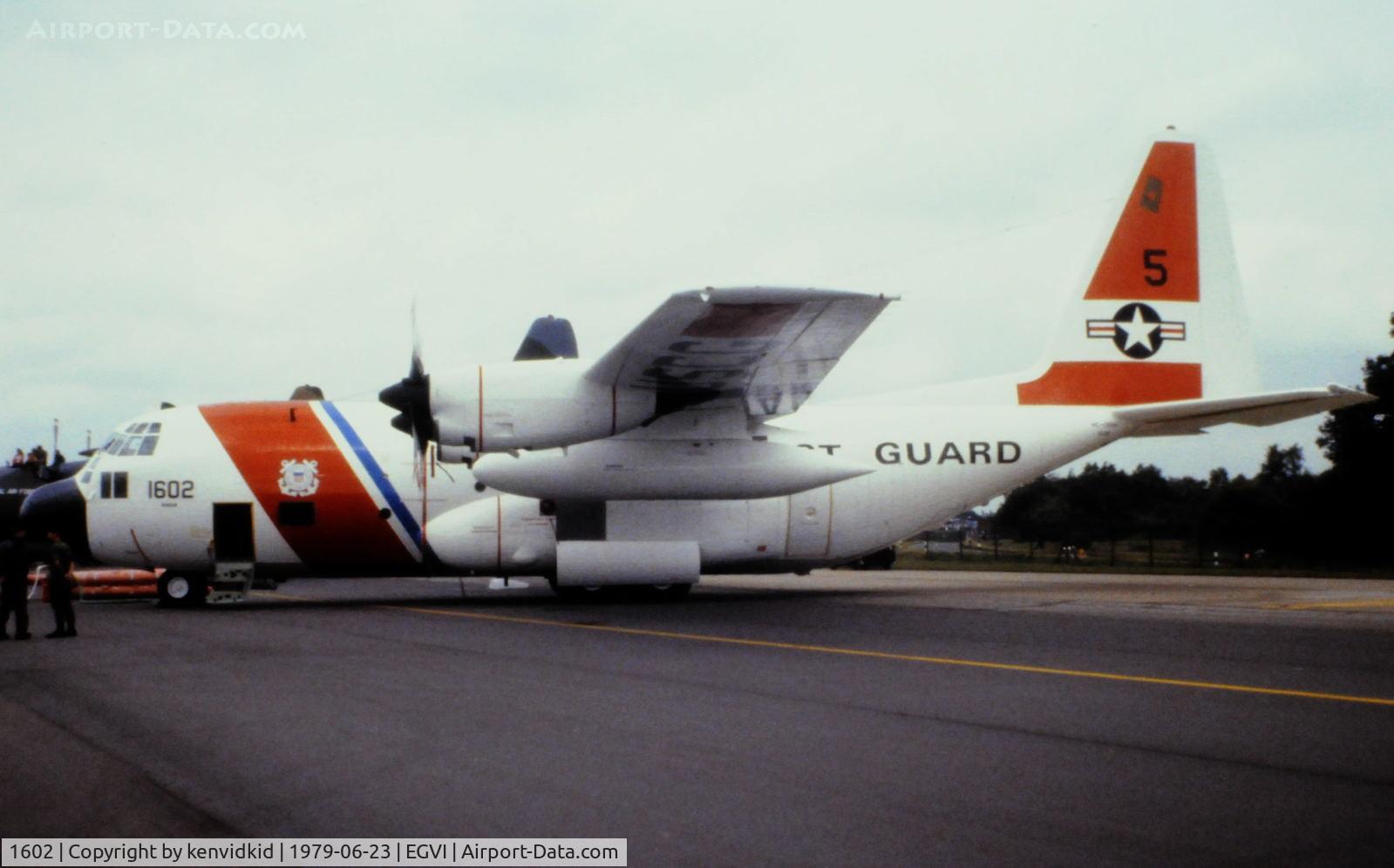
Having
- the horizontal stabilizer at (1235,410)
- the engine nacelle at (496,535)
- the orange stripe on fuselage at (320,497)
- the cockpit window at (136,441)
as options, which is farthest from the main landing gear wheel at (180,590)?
the horizontal stabilizer at (1235,410)

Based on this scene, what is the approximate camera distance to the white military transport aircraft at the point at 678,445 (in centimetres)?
1484

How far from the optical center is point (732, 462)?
53.0 feet

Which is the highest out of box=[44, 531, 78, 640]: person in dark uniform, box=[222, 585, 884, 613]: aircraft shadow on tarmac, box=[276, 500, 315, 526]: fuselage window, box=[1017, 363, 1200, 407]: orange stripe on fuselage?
box=[1017, 363, 1200, 407]: orange stripe on fuselage

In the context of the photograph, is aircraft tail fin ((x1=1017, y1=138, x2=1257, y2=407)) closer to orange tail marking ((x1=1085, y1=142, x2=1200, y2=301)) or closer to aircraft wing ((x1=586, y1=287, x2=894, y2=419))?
orange tail marking ((x1=1085, y1=142, x2=1200, y2=301))

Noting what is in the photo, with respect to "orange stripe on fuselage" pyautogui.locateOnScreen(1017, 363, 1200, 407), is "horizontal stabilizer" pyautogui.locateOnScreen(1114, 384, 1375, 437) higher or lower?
lower

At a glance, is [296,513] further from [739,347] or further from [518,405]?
[739,347]

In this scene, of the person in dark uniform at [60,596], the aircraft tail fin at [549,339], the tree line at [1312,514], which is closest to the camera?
the person in dark uniform at [60,596]

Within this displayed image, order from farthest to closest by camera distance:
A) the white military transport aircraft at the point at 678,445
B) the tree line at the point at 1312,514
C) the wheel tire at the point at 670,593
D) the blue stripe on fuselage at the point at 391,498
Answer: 1. the tree line at the point at 1312,514
2. the wheel tire at the point at 670,593
3. the blue stripe on fuselage at the point at 391,498
4. the white military transport aircraft at the point at 678,445

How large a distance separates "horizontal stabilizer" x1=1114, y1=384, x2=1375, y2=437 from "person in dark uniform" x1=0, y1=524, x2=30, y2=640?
635 inches

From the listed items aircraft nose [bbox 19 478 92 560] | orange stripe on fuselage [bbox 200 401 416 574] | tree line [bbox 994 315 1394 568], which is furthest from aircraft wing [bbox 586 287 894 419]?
tree line [bbox 994 315 1394 568]

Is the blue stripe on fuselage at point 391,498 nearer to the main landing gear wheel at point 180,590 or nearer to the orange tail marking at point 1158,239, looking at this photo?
the main landing gear wheel at point 180,590

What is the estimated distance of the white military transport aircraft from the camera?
1484cm

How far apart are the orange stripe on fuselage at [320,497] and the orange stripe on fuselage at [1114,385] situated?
10.9 metres

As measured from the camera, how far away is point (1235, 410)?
1814 cm
